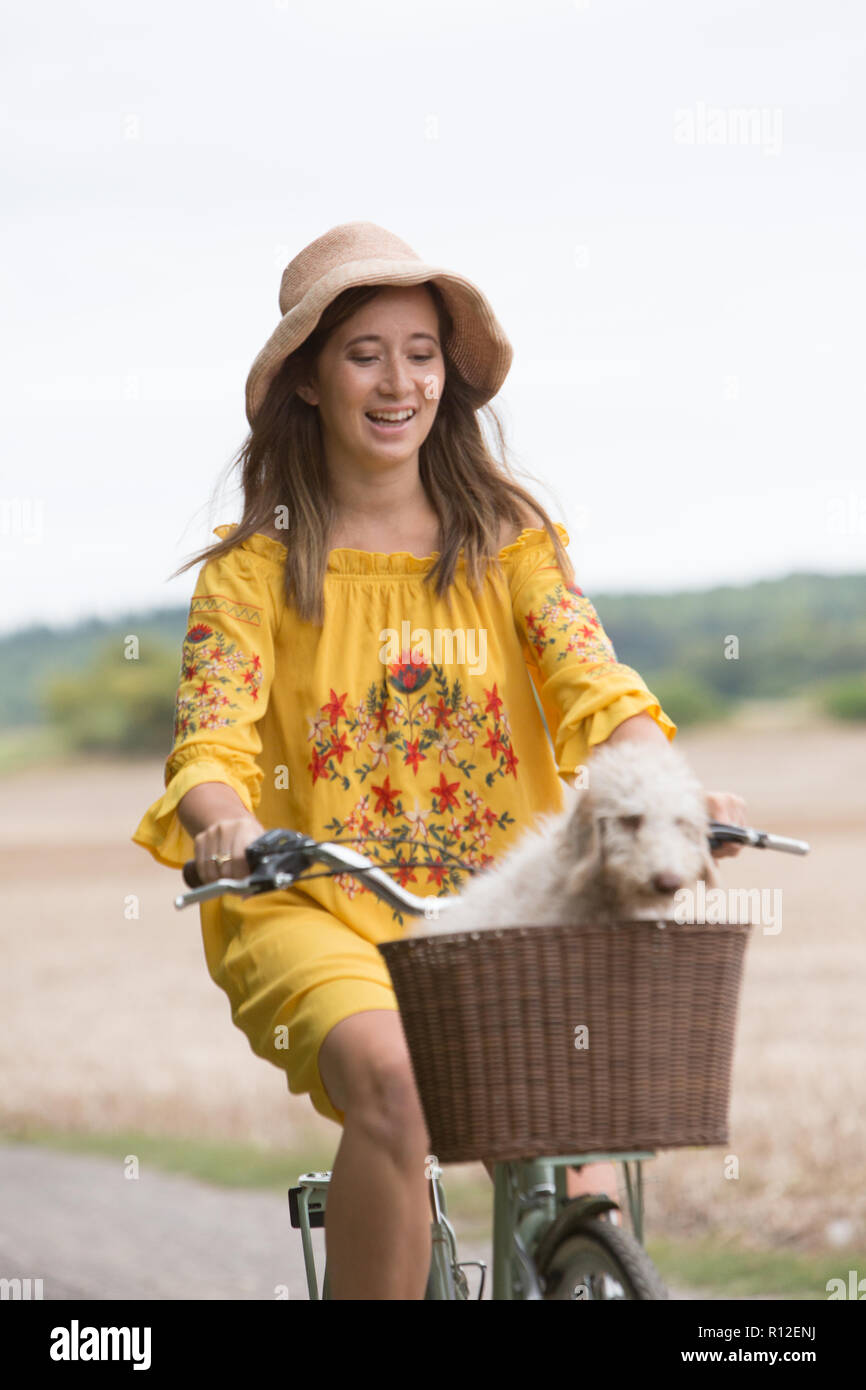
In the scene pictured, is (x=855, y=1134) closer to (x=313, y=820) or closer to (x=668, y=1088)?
(x=313, y=820)

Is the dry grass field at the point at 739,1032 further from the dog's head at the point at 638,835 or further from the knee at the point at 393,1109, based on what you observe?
the dog's head at the point at 638,835

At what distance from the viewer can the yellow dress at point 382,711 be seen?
3639 mm

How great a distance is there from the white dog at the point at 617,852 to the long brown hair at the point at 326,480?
3.79 feet

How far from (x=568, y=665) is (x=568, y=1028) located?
1.23 meters

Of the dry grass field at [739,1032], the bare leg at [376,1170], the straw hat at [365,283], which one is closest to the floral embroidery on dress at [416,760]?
the bare leg at [376,1170]

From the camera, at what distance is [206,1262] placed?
8906mm

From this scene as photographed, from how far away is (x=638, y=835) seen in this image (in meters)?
2.73

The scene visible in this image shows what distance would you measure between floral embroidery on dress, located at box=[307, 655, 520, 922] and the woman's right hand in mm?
696

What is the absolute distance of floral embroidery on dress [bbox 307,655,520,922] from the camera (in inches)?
150

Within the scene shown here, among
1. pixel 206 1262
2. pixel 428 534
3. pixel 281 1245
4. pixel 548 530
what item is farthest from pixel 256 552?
pixel 281 1245

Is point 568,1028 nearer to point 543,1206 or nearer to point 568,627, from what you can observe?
point 543,1206

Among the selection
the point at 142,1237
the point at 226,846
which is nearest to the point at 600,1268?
the point at 226,846
